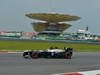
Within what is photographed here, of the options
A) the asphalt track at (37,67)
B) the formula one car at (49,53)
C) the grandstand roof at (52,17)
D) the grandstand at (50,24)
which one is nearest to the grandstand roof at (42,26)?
the grandstand at (50,24)

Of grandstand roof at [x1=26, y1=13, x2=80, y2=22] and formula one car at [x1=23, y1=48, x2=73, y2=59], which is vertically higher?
grandstand roof at [x1=26, y1=13, x2=80, y2=22]

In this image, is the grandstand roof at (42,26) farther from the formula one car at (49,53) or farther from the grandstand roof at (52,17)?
the formula one car at (49,53)

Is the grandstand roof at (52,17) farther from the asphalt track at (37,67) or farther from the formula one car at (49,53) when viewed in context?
the asphalt track at (37,67)

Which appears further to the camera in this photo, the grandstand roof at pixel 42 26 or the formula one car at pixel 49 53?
the grandstand roof at pixel 42 26

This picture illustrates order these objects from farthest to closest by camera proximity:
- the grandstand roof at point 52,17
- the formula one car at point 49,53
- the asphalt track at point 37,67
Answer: the grandstand roof at point 52,17 → the formula one car at point 49,53 → the asphalt track at point 37,67

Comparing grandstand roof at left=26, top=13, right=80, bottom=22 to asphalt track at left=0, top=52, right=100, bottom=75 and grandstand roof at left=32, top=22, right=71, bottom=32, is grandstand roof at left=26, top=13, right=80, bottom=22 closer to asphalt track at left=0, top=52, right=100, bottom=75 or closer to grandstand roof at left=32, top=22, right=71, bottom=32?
grandstand roof at left=32, top=22, right=71, bottom=32

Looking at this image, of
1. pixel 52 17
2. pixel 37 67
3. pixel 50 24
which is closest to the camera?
pixel 37 67

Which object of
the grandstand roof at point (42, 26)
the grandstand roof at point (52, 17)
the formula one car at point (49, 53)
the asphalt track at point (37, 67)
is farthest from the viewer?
the grandstand roof at point (42, 26)

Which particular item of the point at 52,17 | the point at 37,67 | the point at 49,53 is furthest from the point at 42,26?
the point at 37,67

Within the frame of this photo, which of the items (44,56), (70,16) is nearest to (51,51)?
(44,56)

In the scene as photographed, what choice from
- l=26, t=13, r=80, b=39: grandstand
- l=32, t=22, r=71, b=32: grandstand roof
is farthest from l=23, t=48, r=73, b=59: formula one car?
l=32, t=22, r=71, b=32: grandstand roof

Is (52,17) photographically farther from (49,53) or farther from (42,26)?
(49,53)

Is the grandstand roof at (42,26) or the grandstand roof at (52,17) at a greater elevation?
the grandstand roof at (52,17)

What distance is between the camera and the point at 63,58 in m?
26.6
